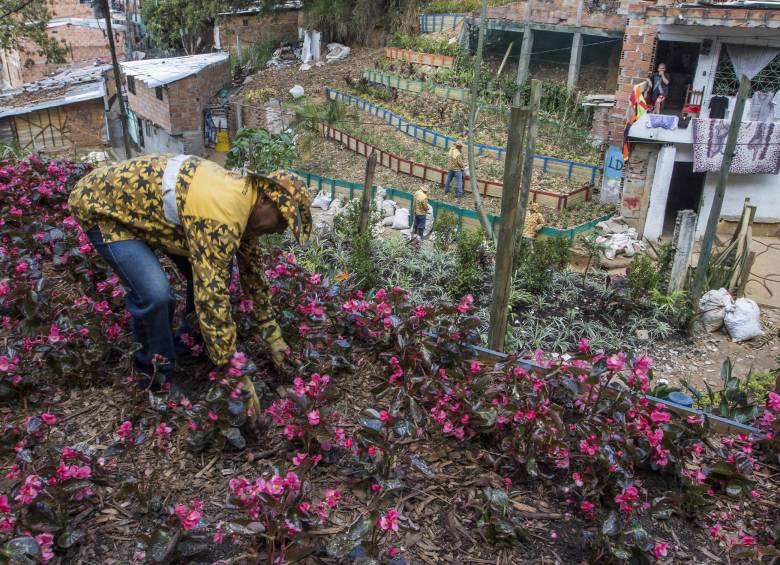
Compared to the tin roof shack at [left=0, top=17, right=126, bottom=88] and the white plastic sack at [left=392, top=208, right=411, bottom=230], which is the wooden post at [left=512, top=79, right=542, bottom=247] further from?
the tin roof shack at [left=0, top=17, right=126, bottom=88]

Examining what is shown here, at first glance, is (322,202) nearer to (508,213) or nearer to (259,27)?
(508,213)

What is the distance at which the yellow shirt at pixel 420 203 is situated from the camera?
1047 cm

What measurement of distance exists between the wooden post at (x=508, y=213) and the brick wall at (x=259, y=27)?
22.8 m

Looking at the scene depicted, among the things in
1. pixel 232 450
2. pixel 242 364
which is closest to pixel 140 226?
pixel 242 364

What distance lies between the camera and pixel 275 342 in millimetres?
3410

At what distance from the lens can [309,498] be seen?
2.62 meters

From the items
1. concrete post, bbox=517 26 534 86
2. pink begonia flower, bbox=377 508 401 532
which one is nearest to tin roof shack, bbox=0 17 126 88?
concrete post, bbox=517 26 534 86

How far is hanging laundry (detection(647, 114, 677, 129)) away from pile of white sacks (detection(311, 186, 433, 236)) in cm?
440

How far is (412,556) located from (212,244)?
1.47 metres

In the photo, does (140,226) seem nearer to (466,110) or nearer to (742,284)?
(742,284)

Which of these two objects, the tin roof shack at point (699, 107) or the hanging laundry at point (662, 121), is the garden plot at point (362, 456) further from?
the tin roof shack at point (699, 107)

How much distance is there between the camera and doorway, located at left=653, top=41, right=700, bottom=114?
12.9 metres

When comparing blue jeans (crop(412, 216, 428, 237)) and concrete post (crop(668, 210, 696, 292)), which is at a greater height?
concrete post (crop(668, 210, 696, 292))

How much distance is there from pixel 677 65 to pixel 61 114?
16.4m
